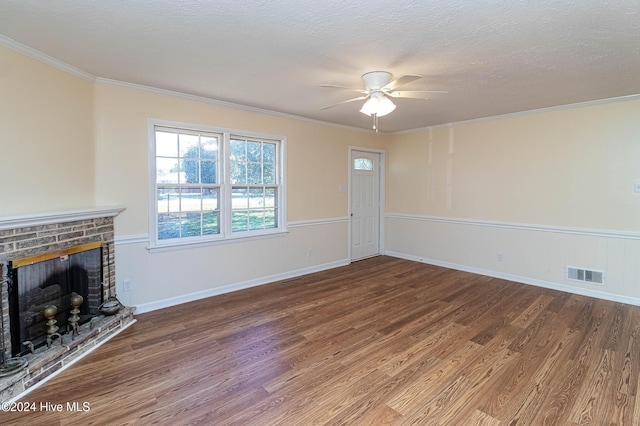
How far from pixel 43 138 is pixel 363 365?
10.6 feet

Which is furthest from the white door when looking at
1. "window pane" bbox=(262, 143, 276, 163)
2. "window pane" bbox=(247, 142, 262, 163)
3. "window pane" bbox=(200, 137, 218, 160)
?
"window pane" bbox=(200, 137, 218, 160)

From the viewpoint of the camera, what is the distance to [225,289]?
13.5 ft

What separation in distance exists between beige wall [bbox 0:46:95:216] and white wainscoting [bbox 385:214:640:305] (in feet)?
16.3

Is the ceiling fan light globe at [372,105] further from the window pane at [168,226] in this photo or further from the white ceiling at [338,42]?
the window pane at [168,226]

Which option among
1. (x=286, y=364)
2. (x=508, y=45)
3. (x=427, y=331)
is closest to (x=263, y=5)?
(x=508, y=45)

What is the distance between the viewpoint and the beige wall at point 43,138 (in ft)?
7.88

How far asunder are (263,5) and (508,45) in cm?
182

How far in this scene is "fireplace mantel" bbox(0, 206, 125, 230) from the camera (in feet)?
7.16

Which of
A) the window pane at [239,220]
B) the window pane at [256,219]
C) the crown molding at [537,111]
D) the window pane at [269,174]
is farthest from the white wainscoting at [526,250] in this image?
the window pane at [239,220]

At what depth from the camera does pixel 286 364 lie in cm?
248

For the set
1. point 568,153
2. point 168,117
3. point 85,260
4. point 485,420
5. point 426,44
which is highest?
point 426,44

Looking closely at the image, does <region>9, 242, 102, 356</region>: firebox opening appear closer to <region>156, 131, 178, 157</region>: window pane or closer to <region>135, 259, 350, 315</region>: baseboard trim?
<region>135, 259, 350, 315</region>: baseboard trim

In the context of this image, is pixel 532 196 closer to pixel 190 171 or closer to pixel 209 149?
pixel 209 149

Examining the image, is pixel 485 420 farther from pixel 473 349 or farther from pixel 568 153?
pixel 568 153
